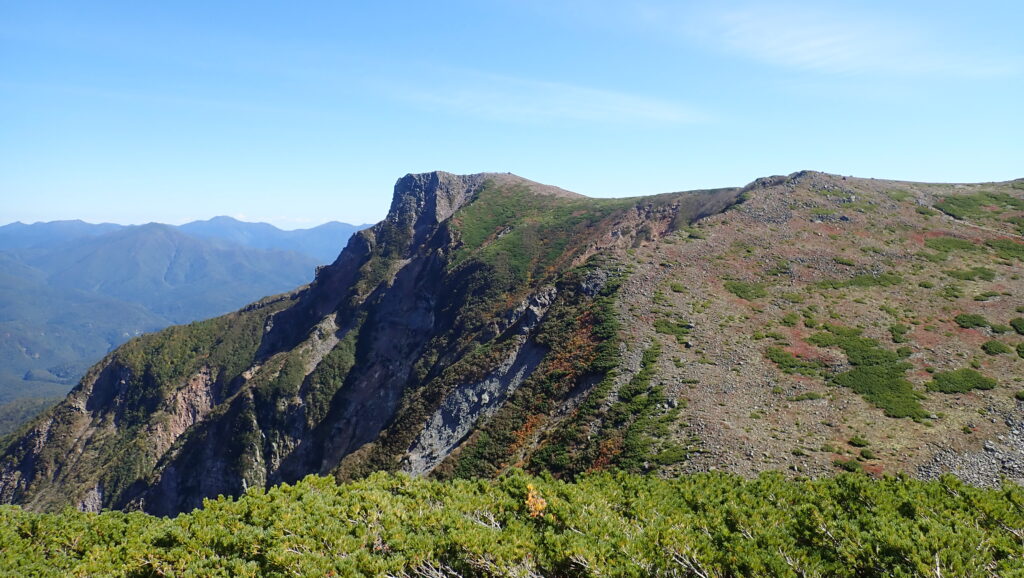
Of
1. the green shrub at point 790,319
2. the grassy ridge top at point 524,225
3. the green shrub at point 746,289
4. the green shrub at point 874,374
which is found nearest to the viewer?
the green shrub at point 874,374

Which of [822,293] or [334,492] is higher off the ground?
[822,293]

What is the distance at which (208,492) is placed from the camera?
3408 inches

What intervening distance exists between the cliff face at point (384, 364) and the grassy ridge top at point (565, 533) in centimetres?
1865

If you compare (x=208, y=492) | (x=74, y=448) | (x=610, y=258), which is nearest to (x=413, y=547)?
(x=610, y=258)

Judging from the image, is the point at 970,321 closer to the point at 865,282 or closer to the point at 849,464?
the point at 865,282

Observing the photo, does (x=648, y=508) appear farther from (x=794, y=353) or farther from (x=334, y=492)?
(x=794, y=353)

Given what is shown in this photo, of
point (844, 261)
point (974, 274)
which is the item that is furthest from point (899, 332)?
point (974, 274)

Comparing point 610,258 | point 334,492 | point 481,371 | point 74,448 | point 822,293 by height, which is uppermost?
point 610,258

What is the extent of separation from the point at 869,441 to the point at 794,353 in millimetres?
12153

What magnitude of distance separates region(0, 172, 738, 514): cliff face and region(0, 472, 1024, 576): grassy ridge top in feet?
61.2

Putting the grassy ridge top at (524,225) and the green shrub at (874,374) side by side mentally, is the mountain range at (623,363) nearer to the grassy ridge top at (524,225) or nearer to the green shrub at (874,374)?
the green shrub at (874,374)

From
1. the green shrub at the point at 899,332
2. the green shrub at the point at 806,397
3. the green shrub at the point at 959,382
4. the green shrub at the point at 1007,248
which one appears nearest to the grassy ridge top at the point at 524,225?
the green shrub at the point at 899,332

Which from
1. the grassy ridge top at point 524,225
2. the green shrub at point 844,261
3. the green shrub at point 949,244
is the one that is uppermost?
the grassy ridge top at point 524,225

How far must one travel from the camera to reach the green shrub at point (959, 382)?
107 ft
